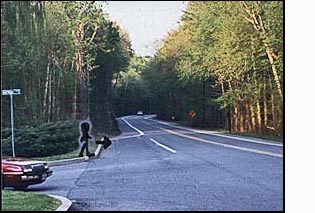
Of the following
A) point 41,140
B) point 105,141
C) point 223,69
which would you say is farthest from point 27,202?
point 223,69

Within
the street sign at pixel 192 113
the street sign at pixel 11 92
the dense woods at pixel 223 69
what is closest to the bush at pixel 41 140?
the street sign at pixel 11 92

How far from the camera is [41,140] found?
6.47 ft

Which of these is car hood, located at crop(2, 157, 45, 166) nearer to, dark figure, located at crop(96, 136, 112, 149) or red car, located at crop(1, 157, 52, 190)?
red car, located at crop(1, 157, 52, 190)

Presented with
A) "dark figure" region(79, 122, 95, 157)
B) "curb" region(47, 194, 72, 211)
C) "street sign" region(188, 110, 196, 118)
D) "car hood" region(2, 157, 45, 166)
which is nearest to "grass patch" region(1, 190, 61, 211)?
"curb" region(47, 194, 72, 211)

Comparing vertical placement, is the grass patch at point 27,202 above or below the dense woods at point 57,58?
below

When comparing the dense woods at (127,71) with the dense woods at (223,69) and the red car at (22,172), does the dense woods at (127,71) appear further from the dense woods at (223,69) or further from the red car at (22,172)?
the red car at (22,172)

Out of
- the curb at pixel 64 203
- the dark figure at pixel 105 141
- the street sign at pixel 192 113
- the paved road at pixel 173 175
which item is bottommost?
the curb at pixel 64 203

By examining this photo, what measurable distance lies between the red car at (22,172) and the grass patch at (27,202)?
37 mm

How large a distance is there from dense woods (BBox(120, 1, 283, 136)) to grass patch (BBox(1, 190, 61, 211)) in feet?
1.89

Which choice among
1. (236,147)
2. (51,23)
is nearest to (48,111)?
(51,23)

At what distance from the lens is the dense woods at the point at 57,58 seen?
197 cm

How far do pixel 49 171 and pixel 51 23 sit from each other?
2.07ft
